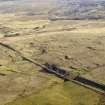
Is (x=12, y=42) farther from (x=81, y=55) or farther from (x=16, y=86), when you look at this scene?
(x=16, y=86)

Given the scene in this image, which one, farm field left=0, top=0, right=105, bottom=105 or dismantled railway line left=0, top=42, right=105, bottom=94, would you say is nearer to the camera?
farm field left=0, top=0, right=105, bottom=105

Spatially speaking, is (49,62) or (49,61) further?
(49,61)

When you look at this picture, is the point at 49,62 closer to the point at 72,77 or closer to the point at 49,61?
the point at 49,61

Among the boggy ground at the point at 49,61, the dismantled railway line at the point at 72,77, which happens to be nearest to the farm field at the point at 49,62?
the boggy ground at the point at 49,61

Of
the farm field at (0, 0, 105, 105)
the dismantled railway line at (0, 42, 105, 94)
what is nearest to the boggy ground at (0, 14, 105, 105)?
the farm field at (0, 0, 105, 105)

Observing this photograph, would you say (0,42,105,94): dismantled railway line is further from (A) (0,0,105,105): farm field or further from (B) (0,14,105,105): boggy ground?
(B) (0,14,105,105): boggy ground

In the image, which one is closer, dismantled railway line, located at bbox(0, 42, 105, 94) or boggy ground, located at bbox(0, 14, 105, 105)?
boggy ground, located at bbox(0, 14, 105, 105)

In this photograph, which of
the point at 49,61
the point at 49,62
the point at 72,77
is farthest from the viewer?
the point at 49,61

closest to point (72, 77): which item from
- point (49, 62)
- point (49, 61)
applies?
point (49, 62)
